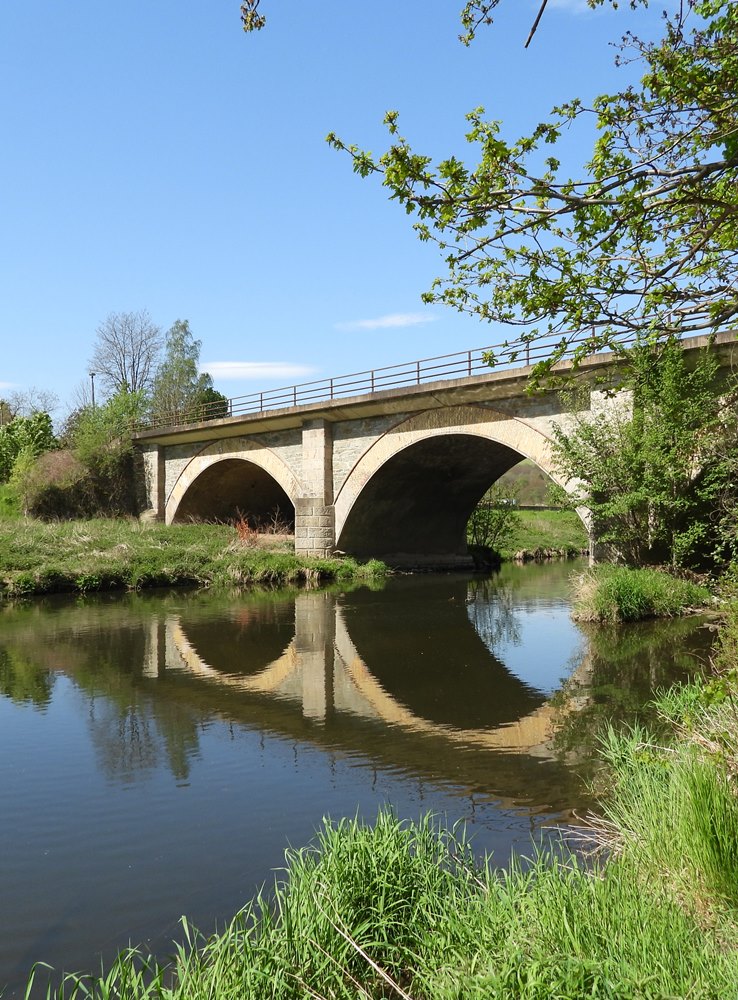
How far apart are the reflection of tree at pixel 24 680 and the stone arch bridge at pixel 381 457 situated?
1072cm

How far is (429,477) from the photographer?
25469mm

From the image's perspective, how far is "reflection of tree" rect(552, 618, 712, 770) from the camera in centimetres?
784

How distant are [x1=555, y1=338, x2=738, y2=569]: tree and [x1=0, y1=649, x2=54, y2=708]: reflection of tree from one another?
10.1m

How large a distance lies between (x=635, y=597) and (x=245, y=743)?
867 cm

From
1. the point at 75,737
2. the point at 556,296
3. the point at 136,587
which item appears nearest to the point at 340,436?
the point at 136,587

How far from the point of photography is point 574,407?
1680cm

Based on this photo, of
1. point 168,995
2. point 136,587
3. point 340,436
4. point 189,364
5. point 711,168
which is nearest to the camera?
point 168,995

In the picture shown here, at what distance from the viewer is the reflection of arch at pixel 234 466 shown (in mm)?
26984

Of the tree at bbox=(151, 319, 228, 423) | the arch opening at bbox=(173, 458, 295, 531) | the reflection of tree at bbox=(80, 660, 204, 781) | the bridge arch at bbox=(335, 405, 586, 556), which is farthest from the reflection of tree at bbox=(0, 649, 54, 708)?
the tree at bbox=(151, 319, 228, 423)

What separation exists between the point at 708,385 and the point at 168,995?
47.7 feet

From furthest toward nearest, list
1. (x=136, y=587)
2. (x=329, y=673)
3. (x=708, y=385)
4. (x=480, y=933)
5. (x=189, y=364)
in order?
(x=189, y=364)
(x=136, y=587)
(x=708, y=385)
(x=329, y=673)
(x=480, y=933)

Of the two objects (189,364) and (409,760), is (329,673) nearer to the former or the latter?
(409,760)

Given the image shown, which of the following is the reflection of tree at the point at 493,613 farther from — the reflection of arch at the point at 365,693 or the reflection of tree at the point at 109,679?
the reflection of tree at the point at 109,679

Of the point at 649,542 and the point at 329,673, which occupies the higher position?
the point at 649,542
